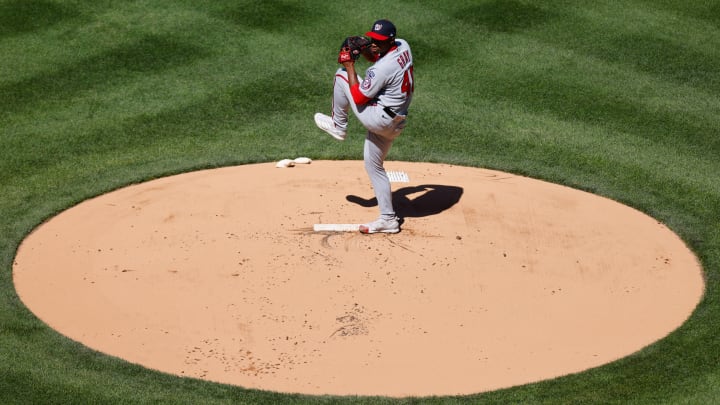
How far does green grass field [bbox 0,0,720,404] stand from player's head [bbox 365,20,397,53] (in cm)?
280

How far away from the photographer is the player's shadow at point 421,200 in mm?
10828

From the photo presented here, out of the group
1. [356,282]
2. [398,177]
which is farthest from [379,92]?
[398,177]

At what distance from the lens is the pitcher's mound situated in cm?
828

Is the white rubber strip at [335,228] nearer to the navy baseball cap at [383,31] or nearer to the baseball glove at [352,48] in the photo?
the baseball glove at [352,48]

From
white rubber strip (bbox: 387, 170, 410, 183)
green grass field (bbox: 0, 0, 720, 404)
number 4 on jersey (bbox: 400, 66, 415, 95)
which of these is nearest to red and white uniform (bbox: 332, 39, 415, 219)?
number 4 on jersey (bbox: 400, 66, 415, 95)

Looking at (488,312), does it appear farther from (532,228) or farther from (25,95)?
(25,95)

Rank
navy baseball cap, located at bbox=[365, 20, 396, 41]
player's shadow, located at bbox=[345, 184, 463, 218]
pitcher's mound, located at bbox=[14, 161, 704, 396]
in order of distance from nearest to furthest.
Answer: pitcher's mound, located at bbox=[14, 161, 704, 396]
navy baseball cap, located at bbox=[365, 20, 396, 41]
player's shadow, located at bbox=[345, 184, 463, 218]

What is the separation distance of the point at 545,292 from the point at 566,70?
6.11 meters

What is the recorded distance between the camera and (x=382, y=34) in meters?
9.74

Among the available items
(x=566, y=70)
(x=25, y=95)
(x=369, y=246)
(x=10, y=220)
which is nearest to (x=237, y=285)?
(x=369, y=246)

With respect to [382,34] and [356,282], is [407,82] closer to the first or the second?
[382,34]

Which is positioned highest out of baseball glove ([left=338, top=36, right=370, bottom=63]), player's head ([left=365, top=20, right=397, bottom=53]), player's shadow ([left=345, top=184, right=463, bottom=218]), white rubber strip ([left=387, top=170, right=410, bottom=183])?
player's head ([left=365, top=20, right=397, bottom=53])

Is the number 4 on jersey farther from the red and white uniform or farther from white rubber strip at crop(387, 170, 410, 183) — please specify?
white rubber strip at crop(387, 170, 410, 183)

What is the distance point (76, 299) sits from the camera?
9141 mm
